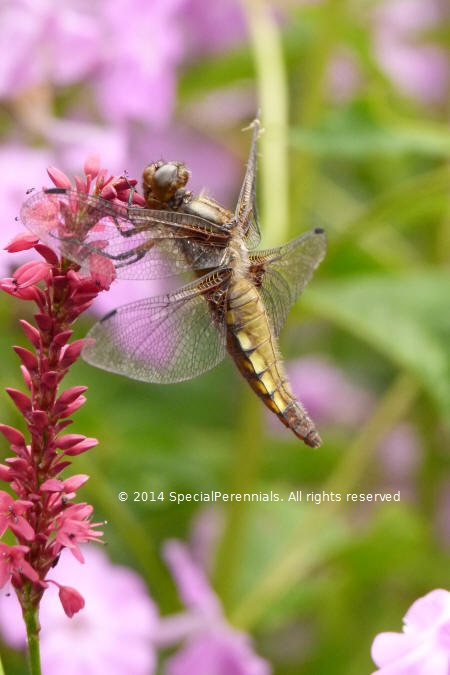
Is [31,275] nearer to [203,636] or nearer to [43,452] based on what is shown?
[43,452]

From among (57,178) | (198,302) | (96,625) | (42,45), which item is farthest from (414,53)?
(57,178)

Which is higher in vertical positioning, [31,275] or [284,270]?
[284,270]

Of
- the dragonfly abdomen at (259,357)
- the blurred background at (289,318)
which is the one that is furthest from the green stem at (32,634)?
the blurred background at (289,318)

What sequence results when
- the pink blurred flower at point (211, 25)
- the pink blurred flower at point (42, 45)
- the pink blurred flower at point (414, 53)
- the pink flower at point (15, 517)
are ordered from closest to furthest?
the pink flower at point (15, 517), the pink blurred flower at point (42, 45), the pink blurred flower at point (211, 25), the pink blurred flower at point (414, 53)

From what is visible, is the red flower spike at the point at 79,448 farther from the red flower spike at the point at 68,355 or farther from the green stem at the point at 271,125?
the green stem at the point at 271,125

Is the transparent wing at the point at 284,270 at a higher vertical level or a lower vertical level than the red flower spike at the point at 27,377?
higher
